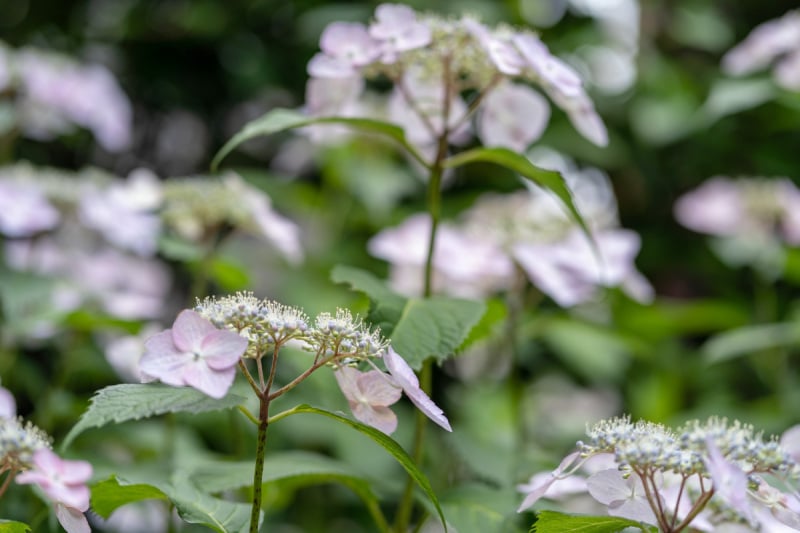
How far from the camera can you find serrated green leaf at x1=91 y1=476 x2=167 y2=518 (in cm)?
85

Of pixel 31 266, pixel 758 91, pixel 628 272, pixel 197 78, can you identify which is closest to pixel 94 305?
pixel 31 266

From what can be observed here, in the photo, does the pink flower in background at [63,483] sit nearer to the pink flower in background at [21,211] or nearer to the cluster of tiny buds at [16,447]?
the cluster of tiny buds at [16,447]

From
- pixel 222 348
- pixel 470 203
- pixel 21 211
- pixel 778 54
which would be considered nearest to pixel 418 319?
pixel 222 348

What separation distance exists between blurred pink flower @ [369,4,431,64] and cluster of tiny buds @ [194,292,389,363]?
36 centimetres

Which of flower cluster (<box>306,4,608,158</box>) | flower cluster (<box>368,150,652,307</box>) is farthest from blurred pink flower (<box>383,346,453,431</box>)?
flower cluster (<box>368,150,652,307</box>)

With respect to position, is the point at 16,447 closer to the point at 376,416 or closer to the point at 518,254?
the point at 376,416

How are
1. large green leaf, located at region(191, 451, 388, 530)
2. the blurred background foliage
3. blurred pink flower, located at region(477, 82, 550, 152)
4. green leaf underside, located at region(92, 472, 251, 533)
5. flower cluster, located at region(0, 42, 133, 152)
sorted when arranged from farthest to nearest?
flower cluster, located at region(0, 42, 133, 152)
the blurred background foliage
blurred pink flower, located at region(477, 82, 550, 152)
large green leaf, located at region(191, 451, 388, 530)
green leaf underside, located at region(92, 472, 251, 533)

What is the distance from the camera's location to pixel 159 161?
2.61 metres

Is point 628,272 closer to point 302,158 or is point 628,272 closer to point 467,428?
point 467,428

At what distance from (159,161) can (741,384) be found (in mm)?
1578

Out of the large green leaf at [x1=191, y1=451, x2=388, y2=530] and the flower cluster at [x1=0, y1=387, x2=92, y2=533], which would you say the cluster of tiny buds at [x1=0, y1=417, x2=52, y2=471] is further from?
the large green leaf at [x1=191, y1=451, x2=388, y2=530]

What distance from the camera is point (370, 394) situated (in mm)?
793

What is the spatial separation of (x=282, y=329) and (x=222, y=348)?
0.05 m

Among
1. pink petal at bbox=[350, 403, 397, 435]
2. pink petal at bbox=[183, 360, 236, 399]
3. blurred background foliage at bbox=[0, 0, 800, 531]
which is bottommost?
blurred background foliage at bbox=[0, 0, 800, 531]
